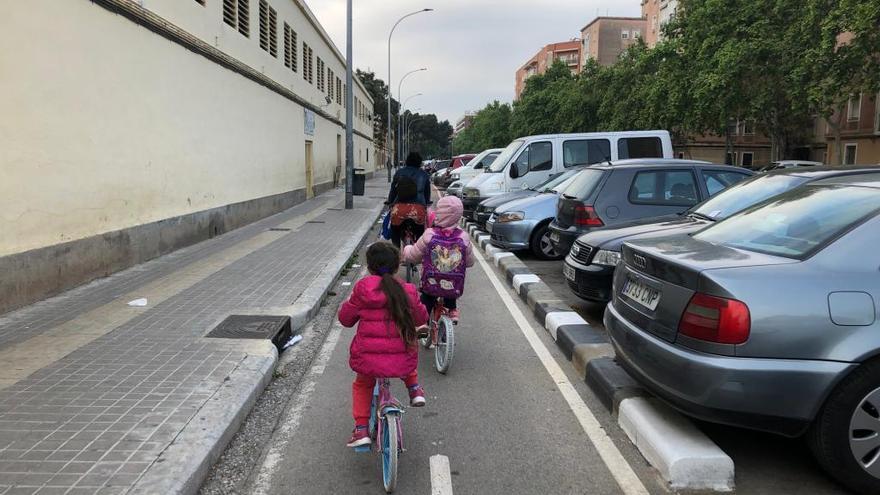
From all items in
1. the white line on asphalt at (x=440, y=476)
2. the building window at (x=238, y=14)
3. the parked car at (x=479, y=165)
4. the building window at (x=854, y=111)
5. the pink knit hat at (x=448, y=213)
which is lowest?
the white line on asphalt at (x=440, y=476)

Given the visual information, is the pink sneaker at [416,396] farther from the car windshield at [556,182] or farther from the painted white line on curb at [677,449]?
the car windshield at [556,182]

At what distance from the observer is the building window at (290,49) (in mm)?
20625

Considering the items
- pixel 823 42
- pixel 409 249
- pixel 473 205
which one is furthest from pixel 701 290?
pixel 823 42

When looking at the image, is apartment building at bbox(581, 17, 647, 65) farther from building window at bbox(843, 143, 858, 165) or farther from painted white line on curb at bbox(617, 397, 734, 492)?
painted white line on curb at bbox(617, 397, 734, 492)

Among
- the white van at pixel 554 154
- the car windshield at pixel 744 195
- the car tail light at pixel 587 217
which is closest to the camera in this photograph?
the car windshield at pixel 744 195

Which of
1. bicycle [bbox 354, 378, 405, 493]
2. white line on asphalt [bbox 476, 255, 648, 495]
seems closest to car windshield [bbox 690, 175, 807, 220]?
white line on asphalt [bbox 476, 255, 648, 495]

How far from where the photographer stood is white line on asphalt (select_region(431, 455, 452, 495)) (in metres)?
3.31

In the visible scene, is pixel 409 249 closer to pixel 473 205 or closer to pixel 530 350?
pixel 530 350

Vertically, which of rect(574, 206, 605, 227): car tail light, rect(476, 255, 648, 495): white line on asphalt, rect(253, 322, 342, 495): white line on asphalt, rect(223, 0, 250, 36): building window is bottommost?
rect(253, 322, 342, 495): white line on asphalt

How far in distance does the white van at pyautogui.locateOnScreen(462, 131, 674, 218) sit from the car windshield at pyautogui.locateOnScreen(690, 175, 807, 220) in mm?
6502

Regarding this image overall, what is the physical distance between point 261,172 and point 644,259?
45.9 feet

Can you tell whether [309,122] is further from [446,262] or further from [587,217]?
[446,262]

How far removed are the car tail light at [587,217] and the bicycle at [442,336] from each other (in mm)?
3397

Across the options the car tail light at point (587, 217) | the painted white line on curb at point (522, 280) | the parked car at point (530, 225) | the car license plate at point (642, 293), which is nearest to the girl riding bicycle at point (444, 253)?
the car license plate at point (642, 293)
